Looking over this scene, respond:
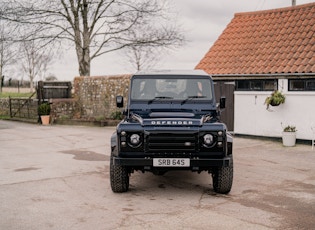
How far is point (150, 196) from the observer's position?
7008 millimetres

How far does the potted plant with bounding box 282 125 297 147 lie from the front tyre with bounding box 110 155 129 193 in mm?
7823

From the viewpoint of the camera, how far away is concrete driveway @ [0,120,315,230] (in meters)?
5.61

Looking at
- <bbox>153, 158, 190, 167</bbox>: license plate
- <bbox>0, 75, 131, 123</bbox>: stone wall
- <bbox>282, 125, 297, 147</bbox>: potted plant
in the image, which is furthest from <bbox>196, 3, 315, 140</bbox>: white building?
<bbox>153, 158, 190, 167</bbox>: license plate

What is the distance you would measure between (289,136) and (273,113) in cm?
138

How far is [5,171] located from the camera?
9.19 m

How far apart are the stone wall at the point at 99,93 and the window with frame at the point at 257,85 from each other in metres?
6.84

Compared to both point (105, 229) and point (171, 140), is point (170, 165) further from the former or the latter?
point (105, 229)

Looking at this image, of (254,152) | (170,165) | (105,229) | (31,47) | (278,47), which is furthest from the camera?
(31,47)

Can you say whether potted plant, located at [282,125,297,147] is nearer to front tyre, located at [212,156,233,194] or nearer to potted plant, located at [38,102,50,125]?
front tyre, located at [212,156,233,194]

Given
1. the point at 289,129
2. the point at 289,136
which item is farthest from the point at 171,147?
the point at 289,129

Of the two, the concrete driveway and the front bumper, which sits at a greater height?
the front bumper

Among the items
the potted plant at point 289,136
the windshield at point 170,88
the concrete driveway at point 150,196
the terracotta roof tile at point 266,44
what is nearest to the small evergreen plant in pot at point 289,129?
the potted plant at point 289,136

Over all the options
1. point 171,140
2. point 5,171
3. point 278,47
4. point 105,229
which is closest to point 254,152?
point 278,47

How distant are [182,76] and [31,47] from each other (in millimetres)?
19160
